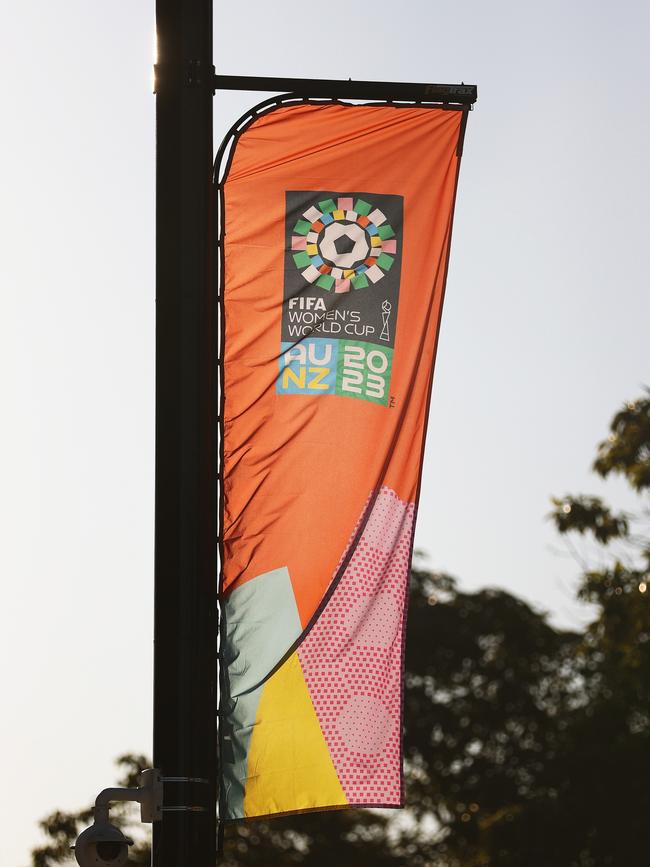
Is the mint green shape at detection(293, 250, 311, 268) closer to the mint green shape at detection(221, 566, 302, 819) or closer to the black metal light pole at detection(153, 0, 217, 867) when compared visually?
the black metal light pole at detection(153, 0, 217, 867)

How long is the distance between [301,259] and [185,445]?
4.03 feet

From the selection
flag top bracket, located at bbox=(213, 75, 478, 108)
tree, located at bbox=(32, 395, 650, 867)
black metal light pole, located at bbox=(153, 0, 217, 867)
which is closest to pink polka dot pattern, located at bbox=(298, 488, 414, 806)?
black metal light pole, located at bbox=(153, 0, 217, 867)

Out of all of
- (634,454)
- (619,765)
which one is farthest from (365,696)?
(619,765)

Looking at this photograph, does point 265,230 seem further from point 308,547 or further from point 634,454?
point 634,454

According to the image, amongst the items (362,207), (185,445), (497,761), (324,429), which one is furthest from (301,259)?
(497,761)

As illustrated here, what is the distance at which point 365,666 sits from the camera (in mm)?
6609

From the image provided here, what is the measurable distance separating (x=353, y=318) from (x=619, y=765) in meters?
29.9

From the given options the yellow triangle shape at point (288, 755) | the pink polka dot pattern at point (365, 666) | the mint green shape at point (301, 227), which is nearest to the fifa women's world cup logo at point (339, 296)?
the mint green shape at point (301, 227)

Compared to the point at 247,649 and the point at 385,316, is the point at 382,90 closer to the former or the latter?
the point at 385,316

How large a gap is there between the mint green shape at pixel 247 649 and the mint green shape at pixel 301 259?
154 centimetres

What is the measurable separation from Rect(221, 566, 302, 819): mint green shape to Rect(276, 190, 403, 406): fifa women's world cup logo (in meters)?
1.02

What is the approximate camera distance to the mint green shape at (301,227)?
698 centimetres

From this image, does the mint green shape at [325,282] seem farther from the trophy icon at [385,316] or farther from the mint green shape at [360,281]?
the trophy icon at [385,316]

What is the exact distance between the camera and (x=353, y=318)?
6980mm
